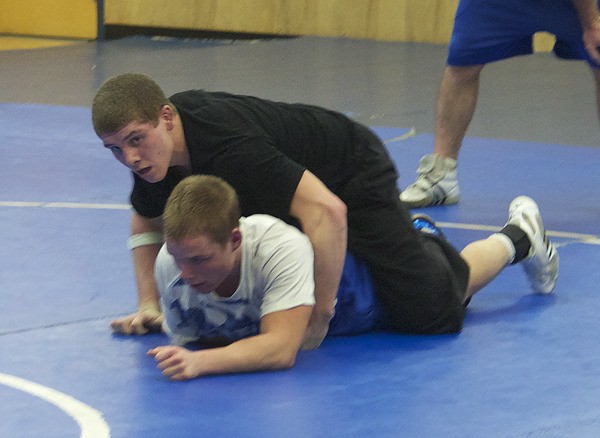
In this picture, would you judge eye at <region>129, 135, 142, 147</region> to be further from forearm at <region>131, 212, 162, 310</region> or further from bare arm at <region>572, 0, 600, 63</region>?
bare arm at <region>572, 0, 600, 63</region>

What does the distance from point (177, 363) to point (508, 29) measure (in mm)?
2924

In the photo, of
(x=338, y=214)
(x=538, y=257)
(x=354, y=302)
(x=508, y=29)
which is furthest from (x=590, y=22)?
(x=338, y=214)

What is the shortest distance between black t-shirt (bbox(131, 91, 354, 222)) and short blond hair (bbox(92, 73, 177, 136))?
0.15 m

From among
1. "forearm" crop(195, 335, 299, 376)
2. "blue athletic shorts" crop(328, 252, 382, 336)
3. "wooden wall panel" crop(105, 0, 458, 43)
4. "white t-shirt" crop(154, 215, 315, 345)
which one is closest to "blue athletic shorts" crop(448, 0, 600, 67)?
"blue athletic shorts" crop(328, 252, 382, 336)

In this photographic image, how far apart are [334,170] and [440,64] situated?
6.82 metres

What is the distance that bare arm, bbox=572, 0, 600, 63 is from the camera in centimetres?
517

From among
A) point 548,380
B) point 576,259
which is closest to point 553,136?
point 576,259

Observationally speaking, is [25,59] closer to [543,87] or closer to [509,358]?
[543,87]

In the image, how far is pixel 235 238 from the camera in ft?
10.7

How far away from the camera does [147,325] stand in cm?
370

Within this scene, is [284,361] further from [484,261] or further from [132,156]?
[484,261]

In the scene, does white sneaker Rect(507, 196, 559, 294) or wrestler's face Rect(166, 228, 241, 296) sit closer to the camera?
wrestler's face Rect(166, 228, 241, 296)

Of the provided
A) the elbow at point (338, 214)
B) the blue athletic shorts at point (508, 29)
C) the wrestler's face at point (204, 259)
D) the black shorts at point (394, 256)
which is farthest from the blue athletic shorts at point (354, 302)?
the blue athletic shorts at point (508, 29)

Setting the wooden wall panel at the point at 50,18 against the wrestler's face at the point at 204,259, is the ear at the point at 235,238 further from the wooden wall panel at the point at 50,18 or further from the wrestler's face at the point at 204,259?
the wooden wall panel at the point at 50,18
